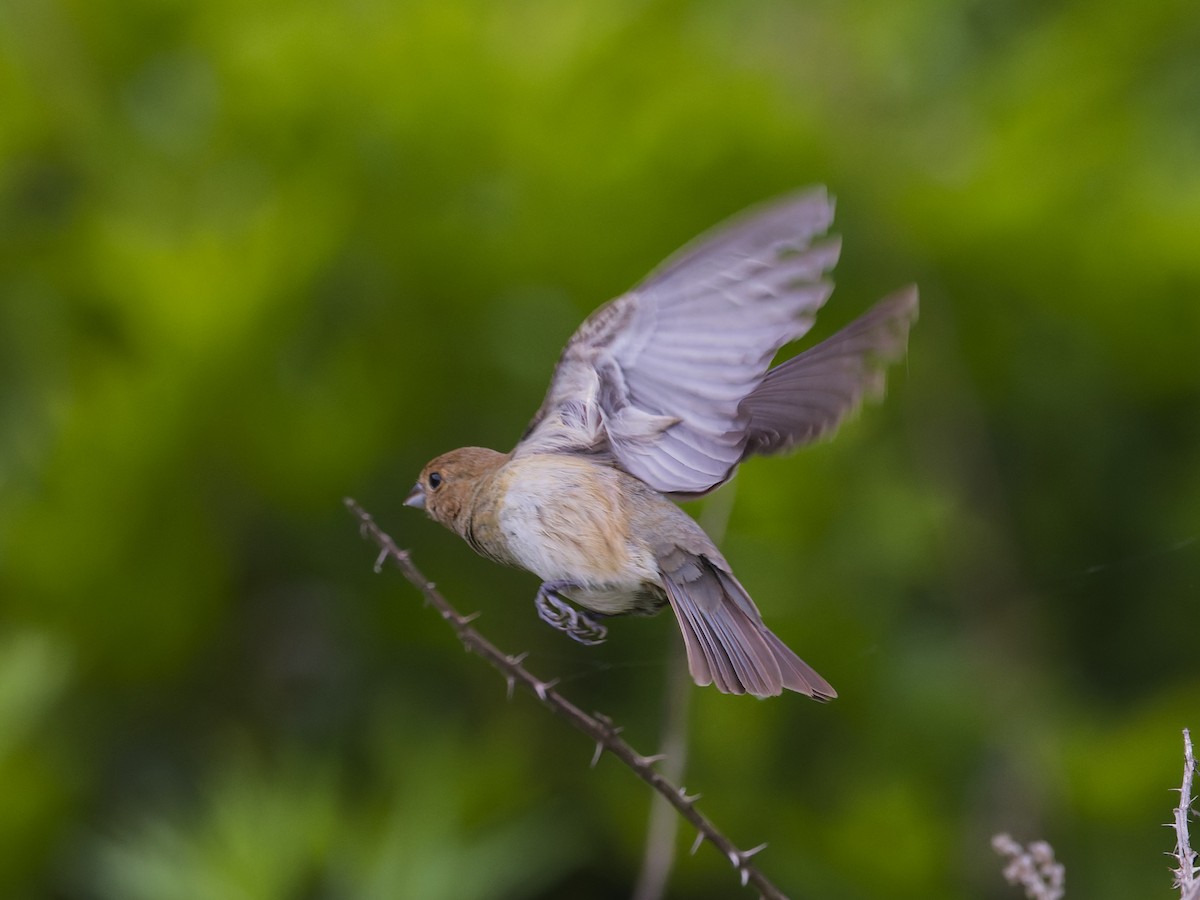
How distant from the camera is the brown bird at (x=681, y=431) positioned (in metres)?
1.08

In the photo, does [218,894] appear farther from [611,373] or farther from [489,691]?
[611,373]

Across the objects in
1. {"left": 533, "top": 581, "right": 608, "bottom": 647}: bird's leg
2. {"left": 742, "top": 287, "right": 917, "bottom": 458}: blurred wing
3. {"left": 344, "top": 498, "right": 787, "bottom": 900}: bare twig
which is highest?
{"left": 742, "top": 287, "right": 917, "bottom": 458}: blurred wing

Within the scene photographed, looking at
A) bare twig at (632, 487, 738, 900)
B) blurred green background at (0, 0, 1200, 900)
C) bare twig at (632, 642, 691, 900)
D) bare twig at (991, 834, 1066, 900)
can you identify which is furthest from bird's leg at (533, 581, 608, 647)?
blurred green background at (0, 0, 1200, 900)

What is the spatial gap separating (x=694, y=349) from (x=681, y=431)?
7 cm

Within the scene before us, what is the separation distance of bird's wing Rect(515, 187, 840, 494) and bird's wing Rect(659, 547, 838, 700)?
0.44ft

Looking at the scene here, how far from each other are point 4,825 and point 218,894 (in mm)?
451

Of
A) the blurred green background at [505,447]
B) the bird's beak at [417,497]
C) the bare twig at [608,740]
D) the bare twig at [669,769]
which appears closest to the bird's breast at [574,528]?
the bird's beak at [417,497]

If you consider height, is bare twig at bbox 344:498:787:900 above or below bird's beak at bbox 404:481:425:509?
below

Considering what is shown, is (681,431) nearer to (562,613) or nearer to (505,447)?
(562,613)

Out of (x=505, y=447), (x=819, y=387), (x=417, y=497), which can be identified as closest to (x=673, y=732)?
(x=505, y=447)

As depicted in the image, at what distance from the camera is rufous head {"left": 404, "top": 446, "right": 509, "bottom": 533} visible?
134 cm

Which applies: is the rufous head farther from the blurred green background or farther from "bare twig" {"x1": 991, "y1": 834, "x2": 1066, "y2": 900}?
the blurred green background

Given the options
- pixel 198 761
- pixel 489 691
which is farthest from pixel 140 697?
pixel 489 691

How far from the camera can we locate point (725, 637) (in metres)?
1.20
